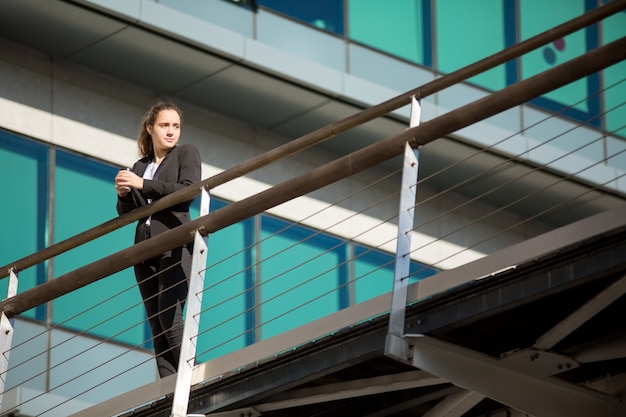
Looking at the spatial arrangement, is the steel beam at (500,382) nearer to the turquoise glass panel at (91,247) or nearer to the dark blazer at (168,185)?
the dark blazer at (168,185)

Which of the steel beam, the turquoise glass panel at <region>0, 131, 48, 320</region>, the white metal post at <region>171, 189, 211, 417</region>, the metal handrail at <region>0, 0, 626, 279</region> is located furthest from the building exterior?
the steel beam

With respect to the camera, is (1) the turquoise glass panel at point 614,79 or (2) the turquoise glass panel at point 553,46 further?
(1) the turquoise glass panel at point 614,79

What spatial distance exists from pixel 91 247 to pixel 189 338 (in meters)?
9.59

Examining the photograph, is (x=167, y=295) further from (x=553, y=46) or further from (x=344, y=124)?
(x=553, y=46)

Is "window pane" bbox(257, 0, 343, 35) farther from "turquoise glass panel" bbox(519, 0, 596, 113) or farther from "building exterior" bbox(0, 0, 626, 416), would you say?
"turquoise glass panel" bbox(519, 0, 596, 113)

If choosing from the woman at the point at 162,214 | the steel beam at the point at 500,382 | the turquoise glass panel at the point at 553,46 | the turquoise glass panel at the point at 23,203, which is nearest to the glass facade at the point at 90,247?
the turquoise glass panel at the point at 23,203

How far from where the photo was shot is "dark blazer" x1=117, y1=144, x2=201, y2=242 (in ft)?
30.2

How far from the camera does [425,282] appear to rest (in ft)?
24.2

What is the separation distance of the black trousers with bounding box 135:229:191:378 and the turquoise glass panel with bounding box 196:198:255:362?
8839 millimetres

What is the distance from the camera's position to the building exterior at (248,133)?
17.2 meters

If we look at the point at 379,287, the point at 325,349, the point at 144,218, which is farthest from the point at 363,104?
the point at 325,349

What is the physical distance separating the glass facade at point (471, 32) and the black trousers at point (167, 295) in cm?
1015

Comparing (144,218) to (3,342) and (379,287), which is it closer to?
(3,342)

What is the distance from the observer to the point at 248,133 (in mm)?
19797
